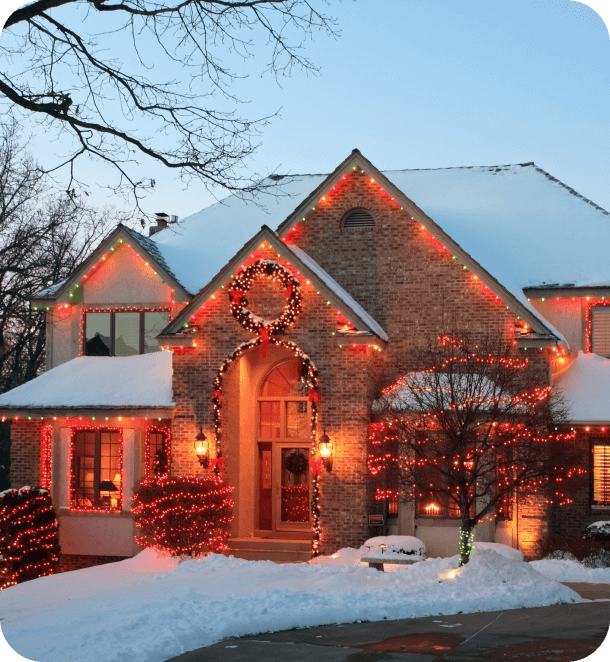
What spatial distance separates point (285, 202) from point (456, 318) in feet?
24.1

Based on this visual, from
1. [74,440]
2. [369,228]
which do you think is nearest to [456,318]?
[369,228]

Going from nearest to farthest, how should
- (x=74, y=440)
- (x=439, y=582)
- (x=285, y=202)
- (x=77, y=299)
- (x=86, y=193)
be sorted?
Result: (x=86, y=193), (x=439, y=582), (x=74, y=440), (x=77, y=299), (x=285, y=202)

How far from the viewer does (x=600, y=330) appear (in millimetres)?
21188

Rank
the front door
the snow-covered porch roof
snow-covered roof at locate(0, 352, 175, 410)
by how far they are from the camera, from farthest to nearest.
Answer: the front door < snow-covered roof at locate(0, 352, 175, 410) < the snow-covered porch roof

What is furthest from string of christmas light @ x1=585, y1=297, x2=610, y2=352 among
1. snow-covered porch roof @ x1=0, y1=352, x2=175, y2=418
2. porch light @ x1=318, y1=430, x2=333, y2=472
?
snow-covered porch roof @ x1=0, y1=352, x2=175, y2=418

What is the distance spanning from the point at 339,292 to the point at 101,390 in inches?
238

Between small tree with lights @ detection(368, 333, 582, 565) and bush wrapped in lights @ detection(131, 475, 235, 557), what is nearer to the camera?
small tree with lights @ detection(368, 333, 582, 565)

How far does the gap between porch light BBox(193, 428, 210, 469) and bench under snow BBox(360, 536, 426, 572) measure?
12.6 feet

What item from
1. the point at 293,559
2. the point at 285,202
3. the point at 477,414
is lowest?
the point at 293,559

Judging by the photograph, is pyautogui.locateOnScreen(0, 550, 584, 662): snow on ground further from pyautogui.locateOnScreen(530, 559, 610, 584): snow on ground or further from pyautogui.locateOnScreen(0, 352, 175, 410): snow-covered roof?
pyautogui.locateOnScreen(0, 352, 175, 410): snow-covered roof

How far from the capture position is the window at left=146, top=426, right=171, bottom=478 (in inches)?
829

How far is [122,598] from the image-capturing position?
43.9ft

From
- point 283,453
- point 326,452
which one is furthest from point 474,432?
point 283,453

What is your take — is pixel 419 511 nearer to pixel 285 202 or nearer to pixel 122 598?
pixel 122 598
